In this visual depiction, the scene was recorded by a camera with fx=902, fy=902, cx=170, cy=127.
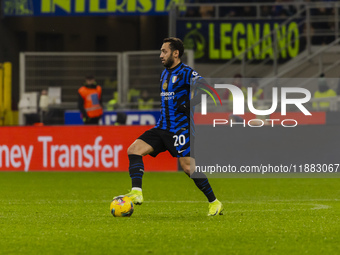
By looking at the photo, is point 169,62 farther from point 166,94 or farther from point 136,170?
point 136,170

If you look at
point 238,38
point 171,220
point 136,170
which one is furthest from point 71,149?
point 171,220

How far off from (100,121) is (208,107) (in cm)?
279

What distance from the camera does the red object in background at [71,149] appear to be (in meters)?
17.6

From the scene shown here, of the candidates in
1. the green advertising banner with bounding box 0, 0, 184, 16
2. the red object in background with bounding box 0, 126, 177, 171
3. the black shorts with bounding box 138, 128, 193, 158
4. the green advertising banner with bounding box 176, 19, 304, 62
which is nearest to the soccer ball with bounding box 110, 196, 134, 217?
the black shorts with bounding box 138, 128, 193, 158

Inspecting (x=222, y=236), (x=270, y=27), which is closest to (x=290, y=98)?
(x=270, y=27)

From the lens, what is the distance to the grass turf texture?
22.2ft

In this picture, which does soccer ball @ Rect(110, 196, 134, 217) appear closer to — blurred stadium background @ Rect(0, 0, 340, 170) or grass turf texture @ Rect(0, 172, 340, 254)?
grass turf texture @ Rect(0, 172, 340, 254)

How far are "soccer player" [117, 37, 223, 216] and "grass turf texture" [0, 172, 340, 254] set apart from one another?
549mm

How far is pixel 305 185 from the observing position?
47.4 ft

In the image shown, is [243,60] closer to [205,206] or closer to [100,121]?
[100,121]

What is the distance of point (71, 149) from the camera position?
1772cm

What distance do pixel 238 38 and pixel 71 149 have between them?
7.73 meters

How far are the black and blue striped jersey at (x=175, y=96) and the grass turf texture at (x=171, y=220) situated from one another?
93 centimetres

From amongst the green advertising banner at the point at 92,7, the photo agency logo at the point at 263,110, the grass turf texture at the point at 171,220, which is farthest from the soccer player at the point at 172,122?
the green advertising banner at the point at 92,7
